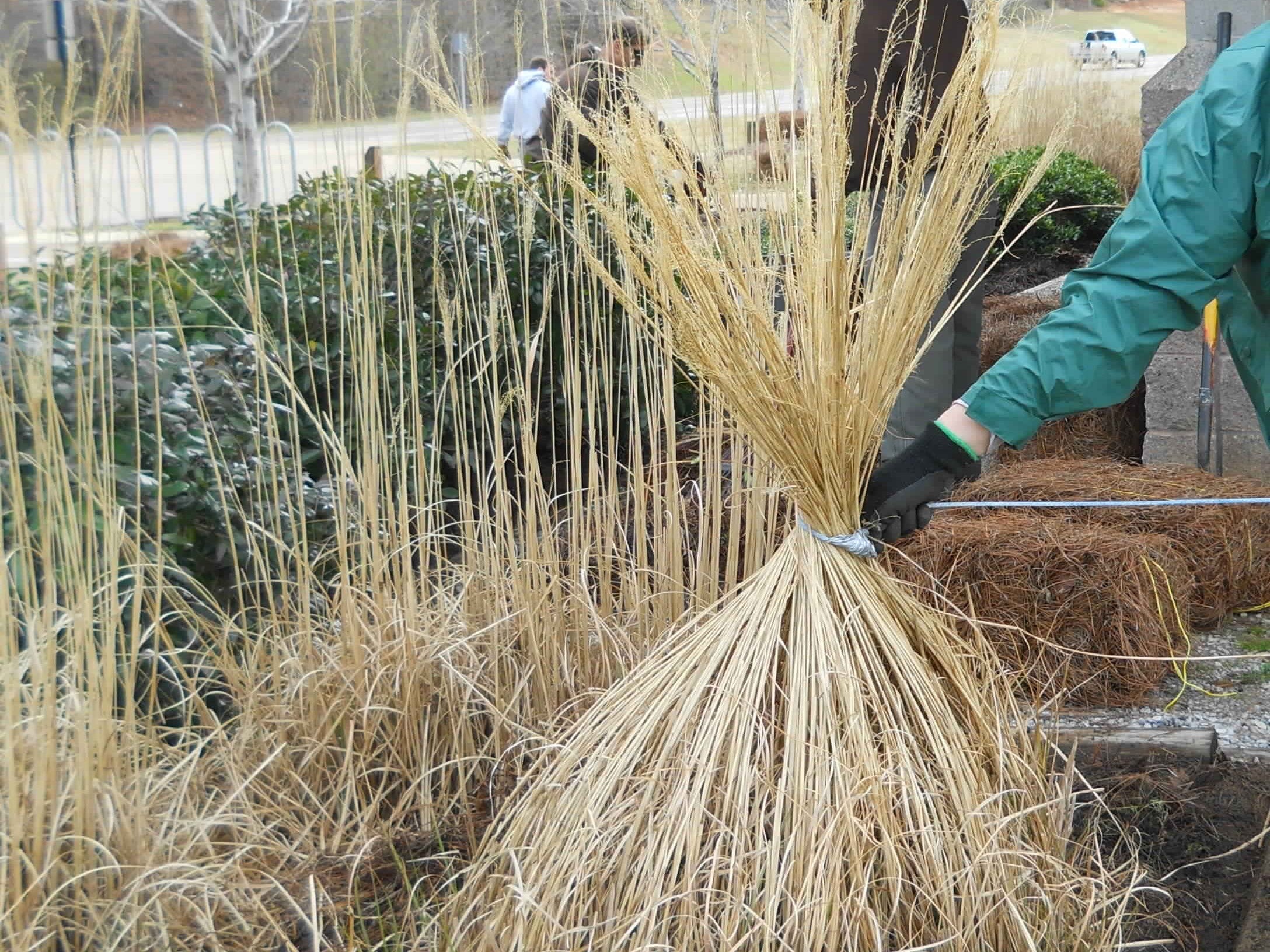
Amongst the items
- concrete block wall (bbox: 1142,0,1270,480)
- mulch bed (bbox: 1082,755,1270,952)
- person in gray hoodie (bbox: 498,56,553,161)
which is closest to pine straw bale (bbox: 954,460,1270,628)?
concrete block wall (bbox: 1142,0,1270,480)

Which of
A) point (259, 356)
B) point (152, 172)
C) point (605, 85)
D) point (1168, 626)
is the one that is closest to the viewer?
point (259, 356)

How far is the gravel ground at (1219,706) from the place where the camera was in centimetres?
263

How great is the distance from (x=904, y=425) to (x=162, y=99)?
232 cm

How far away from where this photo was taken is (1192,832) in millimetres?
2176

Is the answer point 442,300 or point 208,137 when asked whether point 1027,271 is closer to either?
point 208,137

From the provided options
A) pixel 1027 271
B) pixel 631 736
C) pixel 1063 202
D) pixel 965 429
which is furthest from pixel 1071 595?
pixel 1063 202

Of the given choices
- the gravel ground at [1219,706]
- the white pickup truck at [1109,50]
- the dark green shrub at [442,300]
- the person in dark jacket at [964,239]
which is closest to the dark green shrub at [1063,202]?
the person in dark jacket at [964,239]

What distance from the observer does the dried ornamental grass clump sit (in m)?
1.59

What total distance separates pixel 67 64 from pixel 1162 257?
1.53m

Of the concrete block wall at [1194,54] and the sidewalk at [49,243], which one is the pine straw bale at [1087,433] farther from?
the sidewalk at [49,243]

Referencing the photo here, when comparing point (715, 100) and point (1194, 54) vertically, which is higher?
point (1194, 54)

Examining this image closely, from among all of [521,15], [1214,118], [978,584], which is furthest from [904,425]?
[1214,118]

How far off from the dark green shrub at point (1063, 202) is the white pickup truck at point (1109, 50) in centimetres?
263

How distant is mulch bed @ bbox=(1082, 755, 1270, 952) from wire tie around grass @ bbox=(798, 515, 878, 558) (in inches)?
26.0
